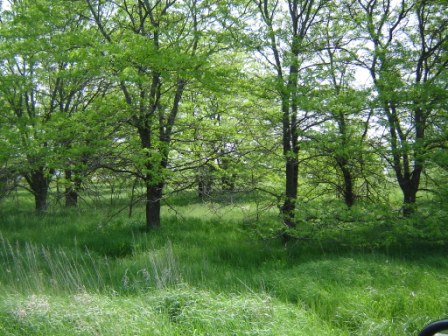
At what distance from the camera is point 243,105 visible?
992cm

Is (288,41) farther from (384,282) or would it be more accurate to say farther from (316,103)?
(384,282)

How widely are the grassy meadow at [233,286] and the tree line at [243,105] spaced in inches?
40.2

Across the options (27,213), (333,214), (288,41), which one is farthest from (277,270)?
(27,213)

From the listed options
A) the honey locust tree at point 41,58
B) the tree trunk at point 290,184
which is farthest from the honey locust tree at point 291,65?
the honey locust tree at point 41,58

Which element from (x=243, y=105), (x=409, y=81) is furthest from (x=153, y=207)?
(x=409, y=81)

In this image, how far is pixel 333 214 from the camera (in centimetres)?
767

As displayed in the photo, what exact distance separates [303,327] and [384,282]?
2.16 metres

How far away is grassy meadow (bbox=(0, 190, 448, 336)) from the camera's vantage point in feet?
14.5

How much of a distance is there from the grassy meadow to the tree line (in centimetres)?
102

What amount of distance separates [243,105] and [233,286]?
16.4 feet

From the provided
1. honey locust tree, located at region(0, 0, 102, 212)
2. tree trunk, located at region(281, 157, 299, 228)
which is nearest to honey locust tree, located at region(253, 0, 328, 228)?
tree trunk, located at region(281, 157, 299, 228)

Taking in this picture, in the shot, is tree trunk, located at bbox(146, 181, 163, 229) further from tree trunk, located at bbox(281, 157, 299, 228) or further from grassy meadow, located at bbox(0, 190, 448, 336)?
tree trunk, located at bbox(281, 157, 299, 228)

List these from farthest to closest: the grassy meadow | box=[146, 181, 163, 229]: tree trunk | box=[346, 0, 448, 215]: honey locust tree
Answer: box=[146, 181, 163, 229]: tree trunk
box=[346, 0, 448, 215]: honey locust tree
the grassy meadow

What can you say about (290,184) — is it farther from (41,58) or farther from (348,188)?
(41,58)
